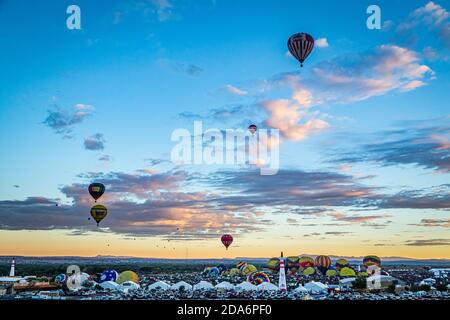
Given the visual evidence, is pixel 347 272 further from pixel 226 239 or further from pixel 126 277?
pixel 126 277

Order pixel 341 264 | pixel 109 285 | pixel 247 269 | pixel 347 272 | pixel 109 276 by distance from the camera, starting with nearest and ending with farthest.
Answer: pixel 109 285 → pixel 109 276 → pixel 347 272 → pixel 341 264 → pixel 247 269

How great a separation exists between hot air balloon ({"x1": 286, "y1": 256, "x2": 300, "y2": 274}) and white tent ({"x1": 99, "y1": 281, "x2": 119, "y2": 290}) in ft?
104

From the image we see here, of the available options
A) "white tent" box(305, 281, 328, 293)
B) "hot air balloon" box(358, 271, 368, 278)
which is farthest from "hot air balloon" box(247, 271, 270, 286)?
"hot air balloon" box(358, 271, 368, 278)

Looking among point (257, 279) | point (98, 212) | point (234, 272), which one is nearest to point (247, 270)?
point (234, 272)

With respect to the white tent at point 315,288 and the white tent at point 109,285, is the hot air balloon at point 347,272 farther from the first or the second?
the white tent at point 109,285

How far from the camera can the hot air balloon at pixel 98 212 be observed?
30047 millimetres

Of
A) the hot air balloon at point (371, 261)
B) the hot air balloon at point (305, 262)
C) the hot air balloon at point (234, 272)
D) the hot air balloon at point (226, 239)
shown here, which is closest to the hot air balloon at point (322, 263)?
the hot air balloon at point (305, 262)

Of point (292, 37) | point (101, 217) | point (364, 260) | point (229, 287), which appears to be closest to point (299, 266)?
point (364, 260)

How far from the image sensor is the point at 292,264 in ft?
210

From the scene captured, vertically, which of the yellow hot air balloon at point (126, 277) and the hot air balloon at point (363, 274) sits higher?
the yellow hot air balloon at point (126, 277)

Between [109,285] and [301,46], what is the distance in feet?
79.4

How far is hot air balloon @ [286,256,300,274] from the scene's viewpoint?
206ft

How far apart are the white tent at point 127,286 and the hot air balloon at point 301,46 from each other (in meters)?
21.8
